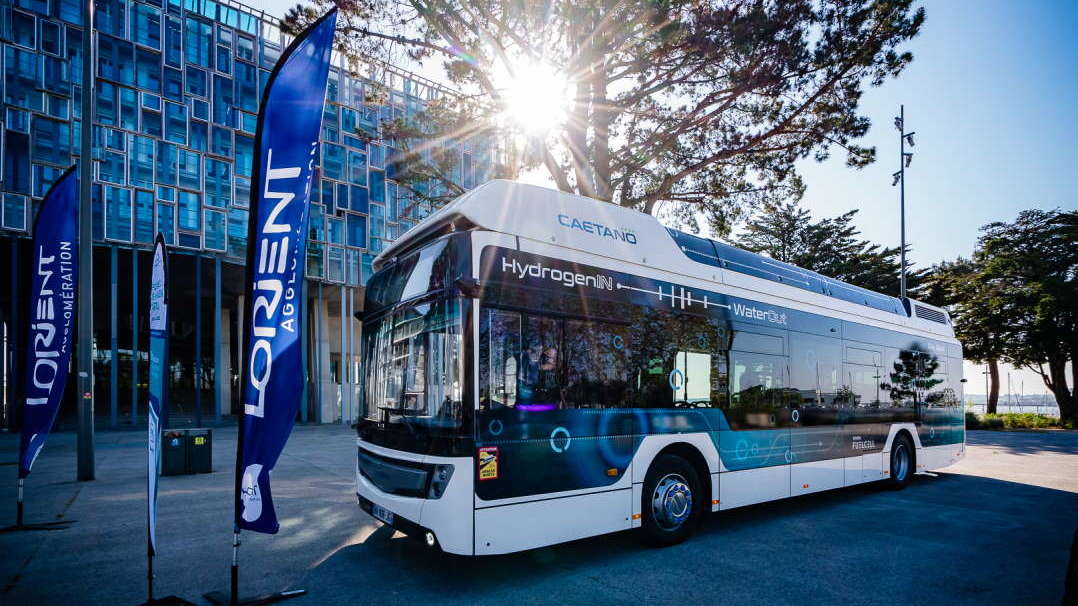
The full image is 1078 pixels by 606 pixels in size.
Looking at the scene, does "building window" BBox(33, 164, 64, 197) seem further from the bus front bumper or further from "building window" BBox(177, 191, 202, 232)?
the bus front bumper

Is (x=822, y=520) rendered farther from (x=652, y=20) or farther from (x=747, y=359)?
(x=652, y=20)

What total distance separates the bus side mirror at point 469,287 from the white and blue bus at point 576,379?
19 millimetres

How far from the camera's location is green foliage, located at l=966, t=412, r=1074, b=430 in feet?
86.4

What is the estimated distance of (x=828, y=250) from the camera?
121ft

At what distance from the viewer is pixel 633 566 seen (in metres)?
5.50

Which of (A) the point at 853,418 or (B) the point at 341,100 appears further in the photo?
(B) the point at 341,100

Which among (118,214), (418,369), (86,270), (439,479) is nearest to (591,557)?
(439,479)

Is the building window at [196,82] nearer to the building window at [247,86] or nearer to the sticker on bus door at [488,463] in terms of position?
the building window at [247,86]

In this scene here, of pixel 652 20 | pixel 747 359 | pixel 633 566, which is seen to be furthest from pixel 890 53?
pixel 633 566

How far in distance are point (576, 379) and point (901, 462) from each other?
300 inches

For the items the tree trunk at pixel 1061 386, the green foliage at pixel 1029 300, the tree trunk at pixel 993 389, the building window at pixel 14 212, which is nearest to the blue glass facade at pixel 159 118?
the building window at pixel 14 212

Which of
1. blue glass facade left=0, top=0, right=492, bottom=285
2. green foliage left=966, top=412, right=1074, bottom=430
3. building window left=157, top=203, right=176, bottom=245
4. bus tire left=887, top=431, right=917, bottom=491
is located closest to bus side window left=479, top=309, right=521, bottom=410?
bus tire left=887, top=431, right=917, bottom=491

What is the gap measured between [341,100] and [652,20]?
66.8 ft

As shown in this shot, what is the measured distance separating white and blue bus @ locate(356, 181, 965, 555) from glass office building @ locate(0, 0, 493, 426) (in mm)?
10224
